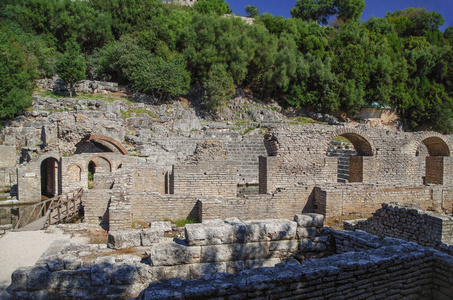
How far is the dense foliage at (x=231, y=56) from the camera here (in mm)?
29891

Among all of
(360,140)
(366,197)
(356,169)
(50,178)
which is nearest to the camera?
(366,197)

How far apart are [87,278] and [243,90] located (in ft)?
108

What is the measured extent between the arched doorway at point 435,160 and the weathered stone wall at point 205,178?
9222 millimetres

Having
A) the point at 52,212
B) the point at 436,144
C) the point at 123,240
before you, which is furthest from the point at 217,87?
the point at 123,240

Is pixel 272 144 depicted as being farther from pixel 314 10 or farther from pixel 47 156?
pixel 314 10

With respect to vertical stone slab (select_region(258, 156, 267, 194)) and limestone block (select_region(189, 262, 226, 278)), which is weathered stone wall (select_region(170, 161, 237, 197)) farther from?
limestone block (select_region(189, 262, 226, 278))

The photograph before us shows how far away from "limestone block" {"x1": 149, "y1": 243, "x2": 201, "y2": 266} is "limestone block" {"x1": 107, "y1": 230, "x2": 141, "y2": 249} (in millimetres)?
2237

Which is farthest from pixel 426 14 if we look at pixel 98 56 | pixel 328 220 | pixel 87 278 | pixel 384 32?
pixel 87 278

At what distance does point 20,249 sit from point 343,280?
7.43 metres

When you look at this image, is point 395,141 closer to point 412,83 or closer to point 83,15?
point 412,83

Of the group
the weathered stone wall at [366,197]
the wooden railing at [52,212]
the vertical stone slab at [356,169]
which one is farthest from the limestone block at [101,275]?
the vertical stone slab at [356,169]

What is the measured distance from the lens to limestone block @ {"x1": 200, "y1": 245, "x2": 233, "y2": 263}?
4.65m

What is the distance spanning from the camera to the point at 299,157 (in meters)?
10.5

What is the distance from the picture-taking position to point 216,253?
4.70 meters
